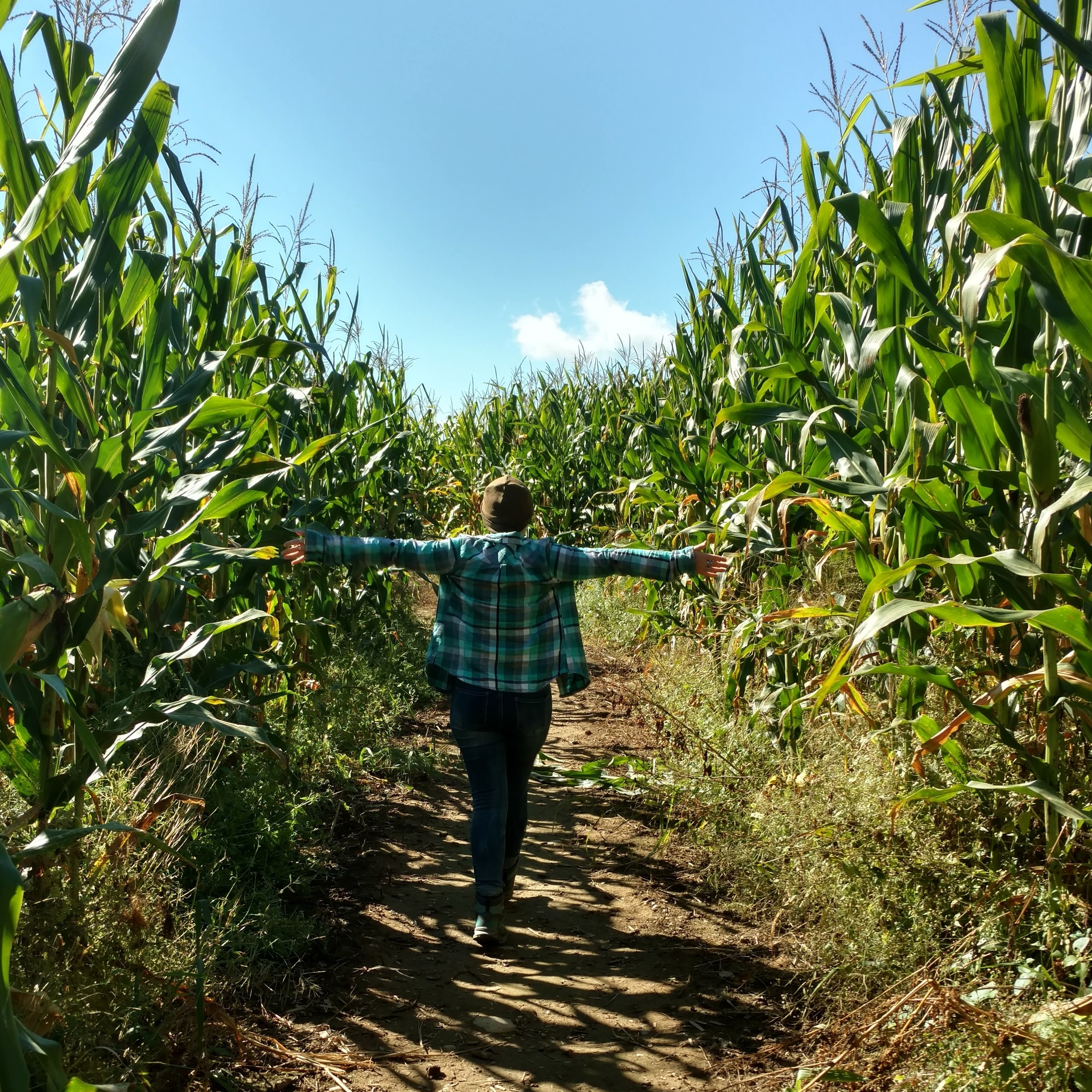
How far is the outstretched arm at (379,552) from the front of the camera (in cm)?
326

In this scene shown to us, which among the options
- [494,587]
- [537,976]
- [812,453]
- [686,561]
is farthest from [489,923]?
[812,453]

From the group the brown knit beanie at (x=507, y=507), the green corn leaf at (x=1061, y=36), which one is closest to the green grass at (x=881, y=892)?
the brown knit beanie at (x=507, y=507)

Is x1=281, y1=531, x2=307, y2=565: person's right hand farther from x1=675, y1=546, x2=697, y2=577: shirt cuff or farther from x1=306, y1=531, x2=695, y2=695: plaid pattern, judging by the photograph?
x1=675, y1=546, x2=697, y2=577: shirt cuff


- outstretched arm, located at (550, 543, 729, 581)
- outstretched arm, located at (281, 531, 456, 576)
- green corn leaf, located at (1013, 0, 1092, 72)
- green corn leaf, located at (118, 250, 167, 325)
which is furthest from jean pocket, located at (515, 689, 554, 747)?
green corn leaf, located at (1013, 0, 1092, 72)

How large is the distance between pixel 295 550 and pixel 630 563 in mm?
1231

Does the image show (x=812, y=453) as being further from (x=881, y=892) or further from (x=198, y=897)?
(x=198, y=897)

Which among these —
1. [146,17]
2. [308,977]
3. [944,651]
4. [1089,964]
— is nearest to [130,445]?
[146,17]

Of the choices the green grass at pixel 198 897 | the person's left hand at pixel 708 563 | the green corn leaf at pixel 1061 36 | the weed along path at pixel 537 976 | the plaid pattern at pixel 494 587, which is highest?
the green corn leaf at pixel 1061 36

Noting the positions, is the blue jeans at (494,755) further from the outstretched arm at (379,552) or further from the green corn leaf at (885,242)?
the green corn leaf at (885,242)

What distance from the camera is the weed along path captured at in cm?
254

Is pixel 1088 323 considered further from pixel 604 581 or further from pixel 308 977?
pixel 604 581

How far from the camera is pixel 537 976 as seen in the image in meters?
3.05

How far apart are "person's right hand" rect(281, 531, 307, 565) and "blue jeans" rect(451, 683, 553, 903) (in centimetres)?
75

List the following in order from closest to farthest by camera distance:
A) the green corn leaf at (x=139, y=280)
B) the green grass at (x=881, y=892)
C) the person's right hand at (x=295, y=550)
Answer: the green grass at (x=881, y=892)
the green corn leaf at (x=139, y=280)
the person's right hand at (x=295, y=550)
